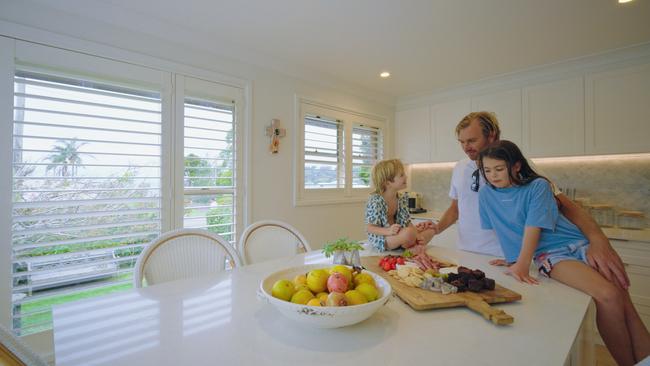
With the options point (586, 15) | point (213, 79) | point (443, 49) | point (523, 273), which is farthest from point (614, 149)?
point (213, 79)

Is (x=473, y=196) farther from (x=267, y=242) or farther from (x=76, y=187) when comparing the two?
(x=76, y=187)

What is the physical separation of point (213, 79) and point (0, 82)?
48.0 inches

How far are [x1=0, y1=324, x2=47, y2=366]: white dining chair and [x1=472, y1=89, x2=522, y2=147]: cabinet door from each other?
3632 mm

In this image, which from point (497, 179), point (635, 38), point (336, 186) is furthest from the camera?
point (336, 186)

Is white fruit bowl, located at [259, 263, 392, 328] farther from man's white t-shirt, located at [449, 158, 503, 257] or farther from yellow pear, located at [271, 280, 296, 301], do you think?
man's white t-shirt, located at [449, 158, 503, 257]

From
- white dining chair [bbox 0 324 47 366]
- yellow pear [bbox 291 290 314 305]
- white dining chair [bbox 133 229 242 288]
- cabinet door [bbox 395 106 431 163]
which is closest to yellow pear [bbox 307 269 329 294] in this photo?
yellow pear [bbox 291 290 314 305]

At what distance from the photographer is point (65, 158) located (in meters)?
1.78

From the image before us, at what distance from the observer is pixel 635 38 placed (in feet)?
7.55

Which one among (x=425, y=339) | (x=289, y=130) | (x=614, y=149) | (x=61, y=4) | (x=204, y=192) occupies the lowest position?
(x=425, y=339)

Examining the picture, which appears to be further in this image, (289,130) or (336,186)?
(336,186)

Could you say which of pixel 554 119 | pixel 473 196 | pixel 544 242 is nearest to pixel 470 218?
pixel 473 196

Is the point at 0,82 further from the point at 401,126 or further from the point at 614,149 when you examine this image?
the point at 614,149

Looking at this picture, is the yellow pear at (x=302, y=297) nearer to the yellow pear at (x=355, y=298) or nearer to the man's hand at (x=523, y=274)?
the yellow pear at (x=355, y=298)

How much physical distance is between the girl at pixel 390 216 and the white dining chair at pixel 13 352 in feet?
4.15
